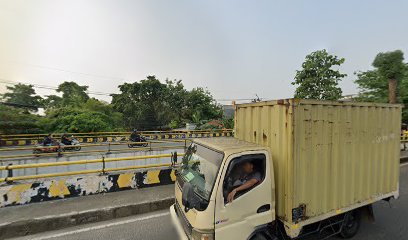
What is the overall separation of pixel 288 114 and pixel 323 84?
1931 centimetres

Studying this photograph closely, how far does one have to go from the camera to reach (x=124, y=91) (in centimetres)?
3134

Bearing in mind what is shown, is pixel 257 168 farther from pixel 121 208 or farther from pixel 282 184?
pixel 121 208

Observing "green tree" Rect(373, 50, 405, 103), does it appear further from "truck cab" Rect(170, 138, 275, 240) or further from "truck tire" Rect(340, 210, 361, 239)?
"truck cab" Rect(170, 138, 275, 240)

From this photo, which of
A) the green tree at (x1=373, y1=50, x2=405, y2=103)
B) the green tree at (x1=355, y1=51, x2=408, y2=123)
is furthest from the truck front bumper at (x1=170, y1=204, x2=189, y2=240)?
the green tree at (x1=373, y1=50, x2=405, y2=103)

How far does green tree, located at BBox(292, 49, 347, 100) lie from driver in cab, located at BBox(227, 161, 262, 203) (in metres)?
19.1

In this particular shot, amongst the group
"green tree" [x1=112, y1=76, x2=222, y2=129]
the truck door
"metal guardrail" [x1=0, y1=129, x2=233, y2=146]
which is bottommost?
"metal guardrail" [x1=0, y1=129, x2=233, y2=146]

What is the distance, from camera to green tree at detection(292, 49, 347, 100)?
19.1 meters

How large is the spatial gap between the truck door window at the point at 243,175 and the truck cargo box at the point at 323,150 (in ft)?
1.09

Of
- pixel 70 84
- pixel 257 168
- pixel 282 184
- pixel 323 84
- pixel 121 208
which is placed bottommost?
pixel 121 208

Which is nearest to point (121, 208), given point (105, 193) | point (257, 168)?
point (105, 193)

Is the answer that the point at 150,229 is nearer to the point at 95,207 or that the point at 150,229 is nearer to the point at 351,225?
the point at 95,207

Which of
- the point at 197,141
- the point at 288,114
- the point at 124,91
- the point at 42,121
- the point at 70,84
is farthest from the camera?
the point at 70,84

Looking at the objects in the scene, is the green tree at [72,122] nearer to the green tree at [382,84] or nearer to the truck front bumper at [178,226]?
the truck front bumper at [178,226]

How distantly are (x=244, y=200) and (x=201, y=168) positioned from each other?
2.59ft
